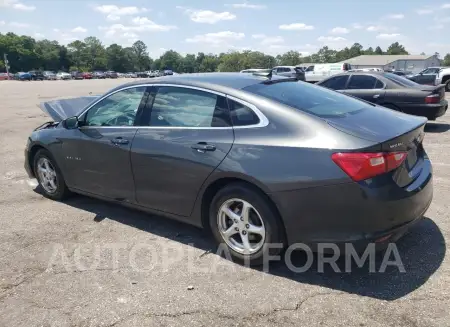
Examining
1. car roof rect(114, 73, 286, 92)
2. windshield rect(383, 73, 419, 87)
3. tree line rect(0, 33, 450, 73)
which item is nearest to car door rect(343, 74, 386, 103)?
windshield rect(383, 73, 419, 87)

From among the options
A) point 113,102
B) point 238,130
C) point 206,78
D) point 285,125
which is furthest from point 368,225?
point 113,102

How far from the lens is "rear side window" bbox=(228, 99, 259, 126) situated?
3.35 m

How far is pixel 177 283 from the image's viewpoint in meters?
3.23

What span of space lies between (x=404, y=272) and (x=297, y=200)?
1.12 metres

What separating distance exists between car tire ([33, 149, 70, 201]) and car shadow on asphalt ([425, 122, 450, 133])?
8.55m

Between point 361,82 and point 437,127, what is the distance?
2349 millimetres

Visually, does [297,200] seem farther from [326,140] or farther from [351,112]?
[351,112]

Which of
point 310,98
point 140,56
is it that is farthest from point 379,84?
point 140,56

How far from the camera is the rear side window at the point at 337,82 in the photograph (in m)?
10.7

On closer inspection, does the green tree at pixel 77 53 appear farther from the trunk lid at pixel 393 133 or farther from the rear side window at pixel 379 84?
the trunk lid at pixel 393 133

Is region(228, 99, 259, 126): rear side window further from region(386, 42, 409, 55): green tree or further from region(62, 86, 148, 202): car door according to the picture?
region(386, 42, 409, 55): green tree

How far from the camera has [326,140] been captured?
2957 mm

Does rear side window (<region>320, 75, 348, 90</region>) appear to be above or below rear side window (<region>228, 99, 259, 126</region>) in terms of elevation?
below

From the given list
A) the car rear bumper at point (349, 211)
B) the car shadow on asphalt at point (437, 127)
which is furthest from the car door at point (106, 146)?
the car shadow on asphalt at point (437, 127)
